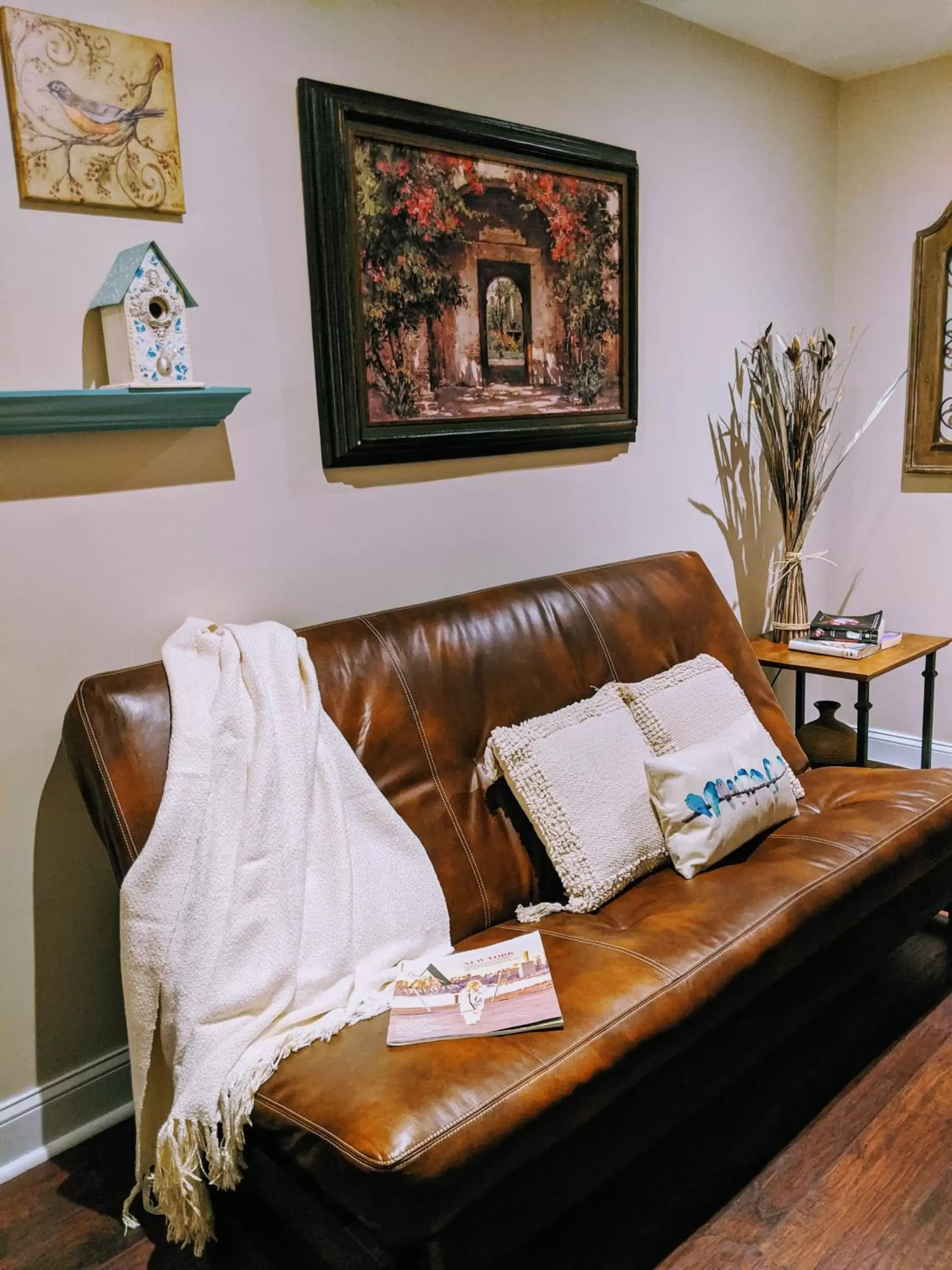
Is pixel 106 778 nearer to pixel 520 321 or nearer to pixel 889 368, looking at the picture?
pixel 520 321

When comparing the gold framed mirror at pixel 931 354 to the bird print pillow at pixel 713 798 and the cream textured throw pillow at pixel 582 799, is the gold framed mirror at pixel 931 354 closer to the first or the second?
the bird print pillow at pixel 713 798

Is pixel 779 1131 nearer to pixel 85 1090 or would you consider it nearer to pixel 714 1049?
pixel 714 1049

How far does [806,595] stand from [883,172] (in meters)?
1.48

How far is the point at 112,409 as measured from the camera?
5.98 feet

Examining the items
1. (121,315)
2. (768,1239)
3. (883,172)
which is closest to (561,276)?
(121,315)

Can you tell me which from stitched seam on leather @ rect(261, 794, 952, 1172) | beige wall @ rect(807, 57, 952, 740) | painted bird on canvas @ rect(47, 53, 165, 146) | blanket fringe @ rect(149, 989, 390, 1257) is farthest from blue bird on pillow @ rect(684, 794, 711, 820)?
beige wall @ rect(807, 57, 952, 740)

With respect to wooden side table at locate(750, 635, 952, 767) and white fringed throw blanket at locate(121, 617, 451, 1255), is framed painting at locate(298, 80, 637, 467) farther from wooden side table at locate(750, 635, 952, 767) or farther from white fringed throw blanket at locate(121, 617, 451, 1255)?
wooden side table at locate(750, 635, 952, 767)

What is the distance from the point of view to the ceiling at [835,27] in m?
2.79

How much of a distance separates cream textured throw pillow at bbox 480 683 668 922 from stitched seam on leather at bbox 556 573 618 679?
0.26 meters

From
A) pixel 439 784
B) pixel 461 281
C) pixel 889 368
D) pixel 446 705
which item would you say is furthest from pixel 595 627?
pixel 889 368

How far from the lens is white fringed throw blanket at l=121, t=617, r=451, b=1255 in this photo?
1.57 meters

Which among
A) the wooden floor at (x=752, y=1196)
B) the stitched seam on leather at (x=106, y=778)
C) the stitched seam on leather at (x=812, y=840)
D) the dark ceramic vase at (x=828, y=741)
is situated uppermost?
the stitched seam on leather at (x=106, y=778)

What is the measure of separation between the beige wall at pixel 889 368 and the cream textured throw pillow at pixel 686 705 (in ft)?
4.73

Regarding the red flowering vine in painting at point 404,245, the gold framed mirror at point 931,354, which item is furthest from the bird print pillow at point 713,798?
the gold framed mirror at point 931,354
